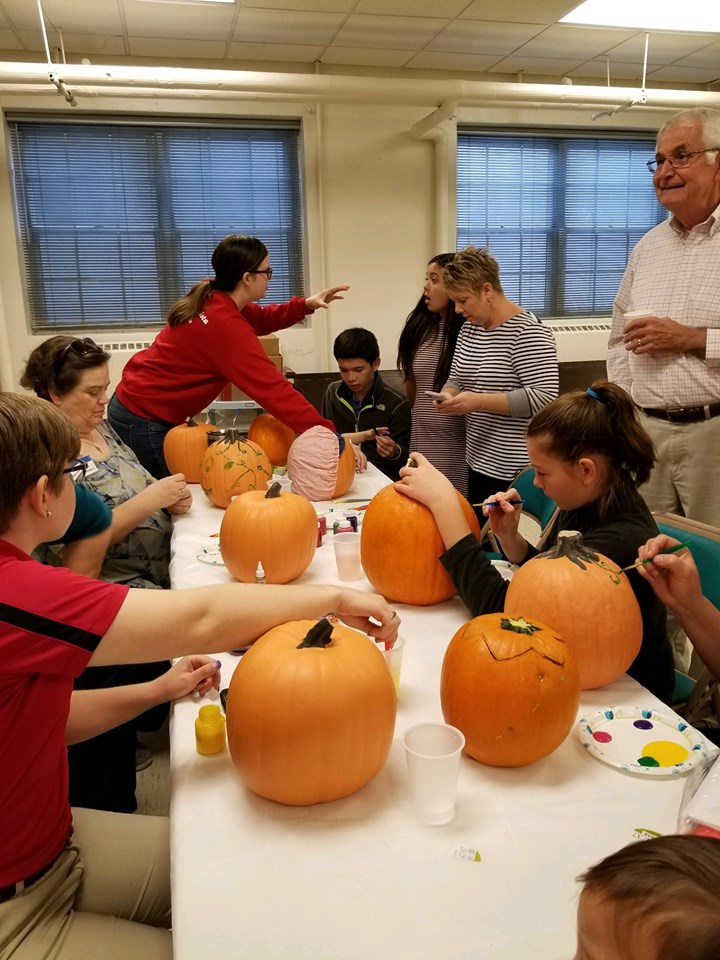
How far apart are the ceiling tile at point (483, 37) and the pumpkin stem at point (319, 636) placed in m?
4.85

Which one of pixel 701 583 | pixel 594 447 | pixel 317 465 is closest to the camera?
pixel 594 447

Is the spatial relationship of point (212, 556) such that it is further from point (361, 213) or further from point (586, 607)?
point (361, 213)

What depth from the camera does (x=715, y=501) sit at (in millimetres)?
2545

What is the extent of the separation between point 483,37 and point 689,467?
3.86 metres

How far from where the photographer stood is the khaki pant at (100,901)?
39.0 inches

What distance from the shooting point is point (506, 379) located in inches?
108

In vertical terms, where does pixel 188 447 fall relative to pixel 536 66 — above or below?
below

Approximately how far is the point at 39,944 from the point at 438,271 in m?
2.91

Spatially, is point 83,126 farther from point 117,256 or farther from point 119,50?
point 117,256

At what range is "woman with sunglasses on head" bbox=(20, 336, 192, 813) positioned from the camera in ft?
5.99

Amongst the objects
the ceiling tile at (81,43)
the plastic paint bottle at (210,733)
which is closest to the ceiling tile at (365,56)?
the ceiling tile at (81,43)

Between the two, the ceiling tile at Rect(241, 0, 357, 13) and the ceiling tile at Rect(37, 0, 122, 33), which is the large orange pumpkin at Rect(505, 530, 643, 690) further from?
the ceiling tile at Rect(37, 0, 122, 33)

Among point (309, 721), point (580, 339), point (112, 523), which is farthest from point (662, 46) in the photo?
point (309, 721)

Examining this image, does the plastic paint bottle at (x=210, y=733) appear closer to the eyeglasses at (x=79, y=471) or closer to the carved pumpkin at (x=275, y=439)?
the eyeglasses at (x=79, y=471)
